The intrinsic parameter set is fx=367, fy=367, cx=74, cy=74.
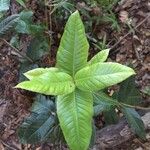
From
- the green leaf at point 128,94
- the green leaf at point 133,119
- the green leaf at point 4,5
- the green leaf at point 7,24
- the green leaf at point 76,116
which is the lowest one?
the green leaf at point 133,119

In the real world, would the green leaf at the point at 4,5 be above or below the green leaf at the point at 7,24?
above

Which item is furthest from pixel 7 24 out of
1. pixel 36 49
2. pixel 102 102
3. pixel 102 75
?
pixel 102 75

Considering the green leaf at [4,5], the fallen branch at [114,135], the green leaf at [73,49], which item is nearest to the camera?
the green leaf at [73,49]

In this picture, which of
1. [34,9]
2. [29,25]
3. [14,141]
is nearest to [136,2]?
[34,9]

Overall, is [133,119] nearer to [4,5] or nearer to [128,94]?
[128,94]

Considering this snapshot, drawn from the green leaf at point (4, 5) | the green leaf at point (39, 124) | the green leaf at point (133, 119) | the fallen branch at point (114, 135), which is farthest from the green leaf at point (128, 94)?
the green leaf at point (4, 5)

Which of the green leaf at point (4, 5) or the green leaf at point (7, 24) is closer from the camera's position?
the green leaf at point (4, 5)

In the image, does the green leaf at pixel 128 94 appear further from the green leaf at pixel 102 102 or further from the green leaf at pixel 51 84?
the green leaf at pixel 51 84

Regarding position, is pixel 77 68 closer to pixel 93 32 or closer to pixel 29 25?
pixel 29 25

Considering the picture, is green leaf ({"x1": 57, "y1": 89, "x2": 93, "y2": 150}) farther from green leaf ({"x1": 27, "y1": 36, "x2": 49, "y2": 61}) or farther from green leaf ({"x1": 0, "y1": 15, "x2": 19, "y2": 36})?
green leaf ({"x1": 27, "y1": 36, "x2": 49, "y2": 61})
